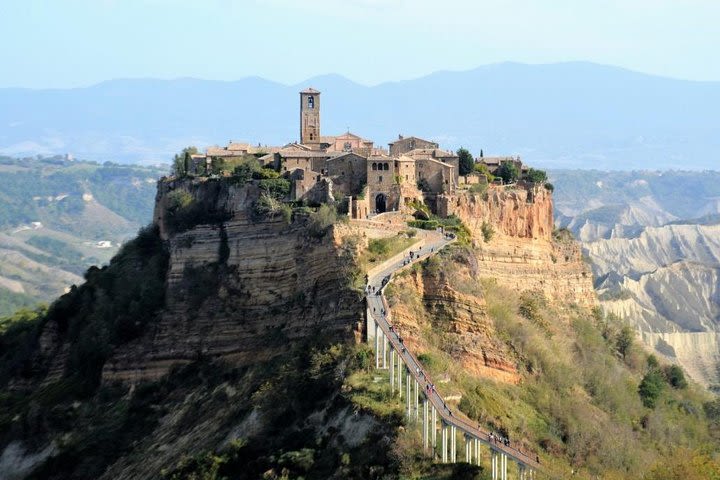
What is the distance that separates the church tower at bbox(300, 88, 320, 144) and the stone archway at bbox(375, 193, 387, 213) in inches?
407

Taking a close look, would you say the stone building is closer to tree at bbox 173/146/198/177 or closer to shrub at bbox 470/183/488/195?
shrub at bbox 470/183/488/195

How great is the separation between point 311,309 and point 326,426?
9.05 m

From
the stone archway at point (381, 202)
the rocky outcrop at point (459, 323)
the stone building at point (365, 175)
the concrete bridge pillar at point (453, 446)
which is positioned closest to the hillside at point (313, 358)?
the rocky outcrop at point (459, 323)

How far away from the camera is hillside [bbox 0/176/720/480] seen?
41250mm

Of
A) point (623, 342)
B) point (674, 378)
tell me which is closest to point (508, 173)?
point (623, 342)

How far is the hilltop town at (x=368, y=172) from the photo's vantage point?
54.4 metres

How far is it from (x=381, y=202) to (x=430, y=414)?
18457mm

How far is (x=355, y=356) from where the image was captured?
137ft

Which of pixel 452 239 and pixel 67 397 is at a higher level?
pixel 452 239

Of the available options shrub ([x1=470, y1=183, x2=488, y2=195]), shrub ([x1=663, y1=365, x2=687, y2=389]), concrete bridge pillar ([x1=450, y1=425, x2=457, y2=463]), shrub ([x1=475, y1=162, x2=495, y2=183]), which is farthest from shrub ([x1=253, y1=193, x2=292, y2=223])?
shrub ([x1=663, y1=365, x2=687, y2=389])

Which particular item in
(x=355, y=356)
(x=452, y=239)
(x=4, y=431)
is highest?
(x=452, y=239)

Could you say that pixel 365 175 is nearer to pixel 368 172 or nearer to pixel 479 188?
pixel 368 172

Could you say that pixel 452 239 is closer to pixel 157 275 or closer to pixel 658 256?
pixel 157 275

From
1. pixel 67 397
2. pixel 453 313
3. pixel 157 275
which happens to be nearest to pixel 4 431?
pixel 67 397
